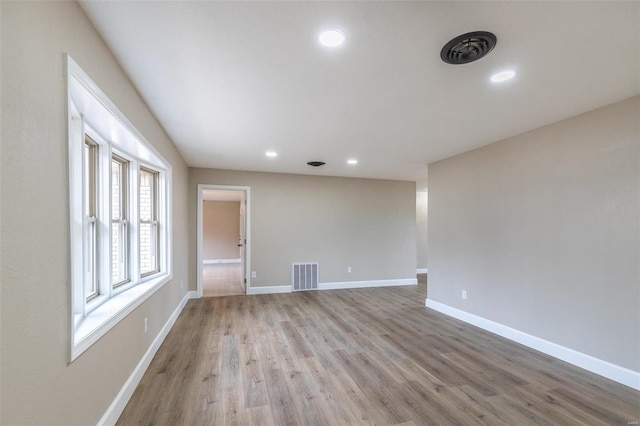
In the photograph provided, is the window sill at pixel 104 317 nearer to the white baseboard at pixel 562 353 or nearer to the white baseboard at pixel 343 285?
the white baseboard at pixel 343 285

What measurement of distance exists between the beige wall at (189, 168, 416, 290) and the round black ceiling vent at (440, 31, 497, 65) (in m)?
4.29

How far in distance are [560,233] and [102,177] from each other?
13.8ft

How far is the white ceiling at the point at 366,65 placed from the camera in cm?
140

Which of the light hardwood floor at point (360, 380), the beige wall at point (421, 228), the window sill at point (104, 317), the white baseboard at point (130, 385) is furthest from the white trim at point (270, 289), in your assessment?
the beige wall at point (421, 228)

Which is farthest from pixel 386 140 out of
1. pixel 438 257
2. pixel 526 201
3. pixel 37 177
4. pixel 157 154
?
pixel 37 177

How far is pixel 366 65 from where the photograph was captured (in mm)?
1837

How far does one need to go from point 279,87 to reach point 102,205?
1651 mm

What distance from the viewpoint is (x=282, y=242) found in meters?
5.65

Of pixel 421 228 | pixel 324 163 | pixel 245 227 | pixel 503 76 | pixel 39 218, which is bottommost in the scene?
pixel 421 228

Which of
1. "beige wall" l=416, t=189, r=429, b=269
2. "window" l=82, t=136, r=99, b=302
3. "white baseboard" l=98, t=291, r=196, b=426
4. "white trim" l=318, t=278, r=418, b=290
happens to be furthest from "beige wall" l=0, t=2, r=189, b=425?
"beige wall" l=416, t=189, r=429, b=269

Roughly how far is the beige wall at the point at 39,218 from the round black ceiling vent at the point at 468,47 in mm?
1948

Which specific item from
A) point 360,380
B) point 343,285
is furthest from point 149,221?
point 343,285

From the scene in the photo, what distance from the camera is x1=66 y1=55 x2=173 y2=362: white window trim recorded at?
4.46ft

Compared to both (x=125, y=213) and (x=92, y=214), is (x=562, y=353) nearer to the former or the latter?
(x=92, y=214)
